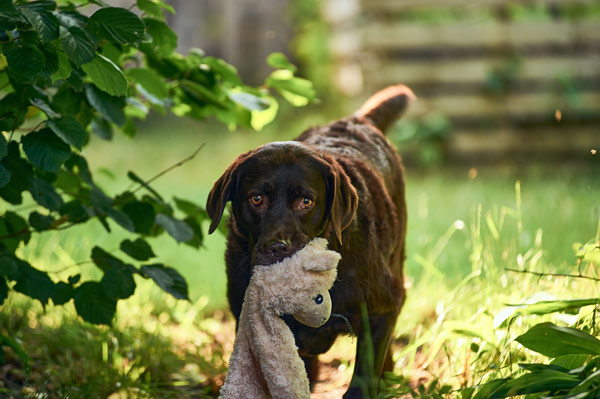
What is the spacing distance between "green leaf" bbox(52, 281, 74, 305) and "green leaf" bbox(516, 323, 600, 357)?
1.56 meters

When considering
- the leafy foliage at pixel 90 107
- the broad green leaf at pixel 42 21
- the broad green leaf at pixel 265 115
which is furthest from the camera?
the broad green leaf at pixel 265 115

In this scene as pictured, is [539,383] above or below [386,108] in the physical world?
below

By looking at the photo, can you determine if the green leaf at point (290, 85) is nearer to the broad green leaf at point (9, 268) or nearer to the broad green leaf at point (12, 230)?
the broad green leaf at point (12, 230)

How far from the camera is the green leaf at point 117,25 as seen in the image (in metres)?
2.14

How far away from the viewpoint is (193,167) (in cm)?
934

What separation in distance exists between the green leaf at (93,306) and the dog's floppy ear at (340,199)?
857 millimetres

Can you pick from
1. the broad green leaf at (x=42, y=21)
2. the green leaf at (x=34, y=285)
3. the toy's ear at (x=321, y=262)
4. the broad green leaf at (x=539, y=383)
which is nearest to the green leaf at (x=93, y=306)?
the green leaf at (x=34, y=285)

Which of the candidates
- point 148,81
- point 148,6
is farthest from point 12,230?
point 148,6

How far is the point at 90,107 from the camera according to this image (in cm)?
282

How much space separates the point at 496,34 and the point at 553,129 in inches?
48.7

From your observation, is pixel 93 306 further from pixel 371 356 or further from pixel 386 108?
pixel 386 108

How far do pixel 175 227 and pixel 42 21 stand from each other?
1.05 meters

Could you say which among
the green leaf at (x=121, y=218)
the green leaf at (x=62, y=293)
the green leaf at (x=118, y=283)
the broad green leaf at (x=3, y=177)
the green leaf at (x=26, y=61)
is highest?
the green leaf at (x=26, y=61)

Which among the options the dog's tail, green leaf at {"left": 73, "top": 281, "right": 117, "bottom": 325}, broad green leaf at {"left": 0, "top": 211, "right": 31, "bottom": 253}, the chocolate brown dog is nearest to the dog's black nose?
the chocolate brown dog
